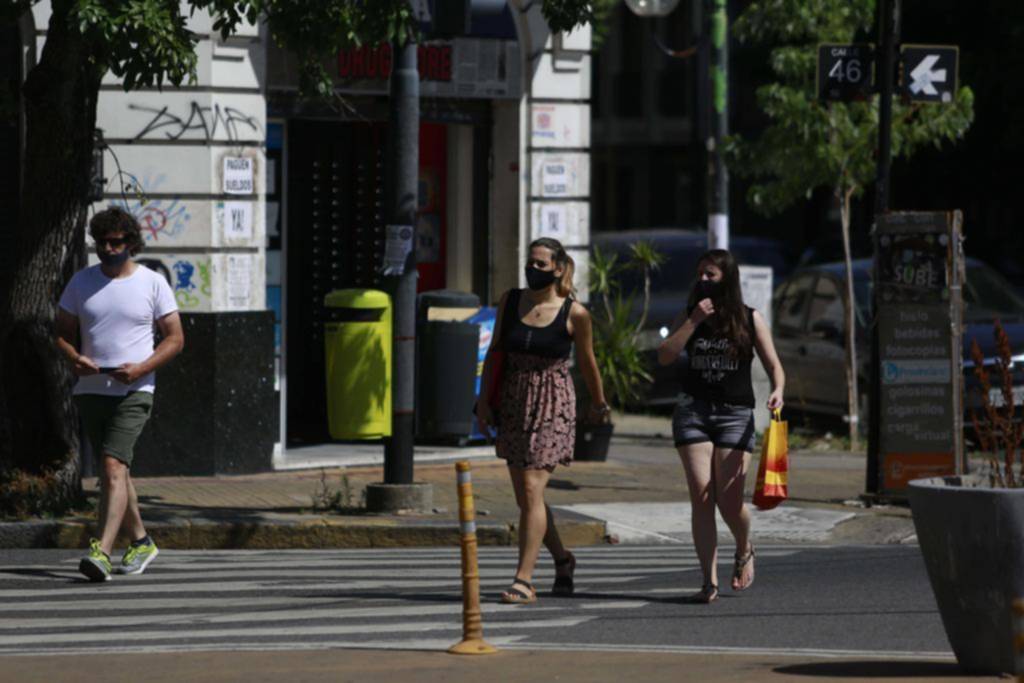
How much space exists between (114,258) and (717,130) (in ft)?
37.5

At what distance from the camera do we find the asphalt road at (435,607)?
9.23 meters

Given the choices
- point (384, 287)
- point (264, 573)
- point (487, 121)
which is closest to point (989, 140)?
point (487, 121)

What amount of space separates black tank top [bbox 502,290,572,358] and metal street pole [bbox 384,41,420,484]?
3.01m

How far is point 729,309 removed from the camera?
10727mm

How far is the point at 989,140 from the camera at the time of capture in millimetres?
40656

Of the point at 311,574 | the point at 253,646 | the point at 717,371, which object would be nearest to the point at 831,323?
the point at 311,574

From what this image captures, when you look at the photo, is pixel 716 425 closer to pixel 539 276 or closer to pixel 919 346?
pixel 539 276

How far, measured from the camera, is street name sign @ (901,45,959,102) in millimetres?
15742

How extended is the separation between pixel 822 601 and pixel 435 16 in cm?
437

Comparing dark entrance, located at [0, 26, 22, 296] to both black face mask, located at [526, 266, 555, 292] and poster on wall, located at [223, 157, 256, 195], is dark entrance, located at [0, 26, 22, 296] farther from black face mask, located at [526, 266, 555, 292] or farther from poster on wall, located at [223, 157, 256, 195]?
black face mask, located at [526, 266, 555, 292]

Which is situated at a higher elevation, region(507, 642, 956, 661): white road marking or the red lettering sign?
the red lettering sign

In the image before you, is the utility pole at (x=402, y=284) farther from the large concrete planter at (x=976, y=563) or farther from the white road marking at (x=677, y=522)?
the large concrete planter at (x=976, y=563)

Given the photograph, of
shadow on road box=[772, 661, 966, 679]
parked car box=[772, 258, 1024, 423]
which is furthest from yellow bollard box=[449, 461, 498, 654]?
parked car box=[772, 258, 1024, 423]

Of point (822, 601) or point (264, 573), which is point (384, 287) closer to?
point (264, 573)
